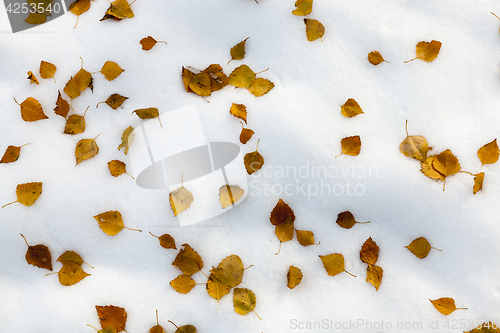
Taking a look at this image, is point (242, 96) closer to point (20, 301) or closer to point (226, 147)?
point (226, 147)

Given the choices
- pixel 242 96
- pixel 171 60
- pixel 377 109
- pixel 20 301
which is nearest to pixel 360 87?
pixel 377 109

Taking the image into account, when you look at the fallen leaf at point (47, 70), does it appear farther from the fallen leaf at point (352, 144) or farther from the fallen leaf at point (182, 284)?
the fallen leaf at point (352, 144)

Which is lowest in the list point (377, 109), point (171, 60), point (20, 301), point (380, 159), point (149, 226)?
point (20, 301)

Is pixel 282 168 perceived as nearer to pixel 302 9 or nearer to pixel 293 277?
pixel 293 277

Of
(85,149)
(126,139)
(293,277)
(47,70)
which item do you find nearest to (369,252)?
(293,277)

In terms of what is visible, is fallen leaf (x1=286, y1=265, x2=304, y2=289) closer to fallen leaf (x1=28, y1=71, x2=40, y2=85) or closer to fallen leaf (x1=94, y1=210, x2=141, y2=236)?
fallen leaf (x1=94, y1=210, x2=141, y2=236)
